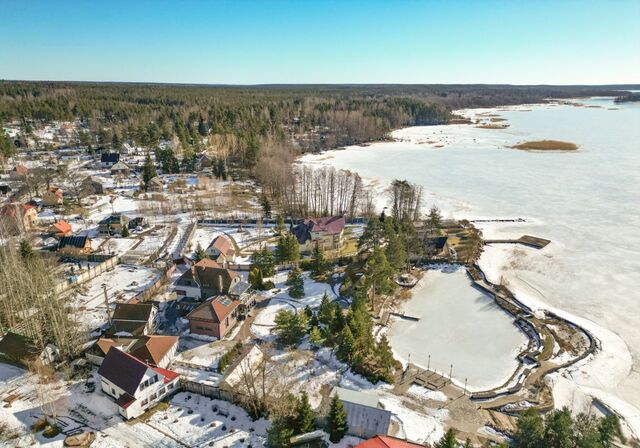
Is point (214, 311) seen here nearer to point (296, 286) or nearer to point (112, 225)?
point (296, 286)

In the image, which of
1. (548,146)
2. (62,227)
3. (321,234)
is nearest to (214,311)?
(321,234)

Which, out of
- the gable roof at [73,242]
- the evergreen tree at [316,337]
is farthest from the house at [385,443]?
the gable roof at [73,242]

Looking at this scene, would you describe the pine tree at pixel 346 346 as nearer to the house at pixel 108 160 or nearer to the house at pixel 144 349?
the house at pixel 144 349

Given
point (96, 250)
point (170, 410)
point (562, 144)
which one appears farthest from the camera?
point (562, 144)

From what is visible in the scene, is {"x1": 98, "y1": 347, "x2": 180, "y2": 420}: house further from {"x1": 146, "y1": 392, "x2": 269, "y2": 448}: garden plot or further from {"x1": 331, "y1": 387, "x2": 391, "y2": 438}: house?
{"x1": 331, "y1": 387, "x2": 391, "y2": 438}: house

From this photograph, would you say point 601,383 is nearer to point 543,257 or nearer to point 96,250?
point 543,257

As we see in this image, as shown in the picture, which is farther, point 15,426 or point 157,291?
point 157,291

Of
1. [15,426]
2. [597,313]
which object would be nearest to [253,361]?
[15,426]
